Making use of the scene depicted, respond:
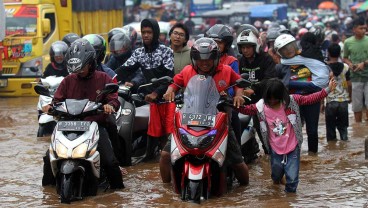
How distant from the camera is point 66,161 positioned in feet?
28.6

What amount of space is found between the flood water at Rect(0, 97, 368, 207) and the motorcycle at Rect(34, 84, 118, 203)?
19 centimetres

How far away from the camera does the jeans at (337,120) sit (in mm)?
13141

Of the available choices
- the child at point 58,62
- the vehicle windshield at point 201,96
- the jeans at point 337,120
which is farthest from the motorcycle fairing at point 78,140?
the child at point 58,62

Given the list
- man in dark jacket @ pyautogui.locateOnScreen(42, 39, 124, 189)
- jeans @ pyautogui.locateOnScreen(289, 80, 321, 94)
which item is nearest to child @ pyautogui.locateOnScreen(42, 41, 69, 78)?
jeans @ pyautogui.locateOnScreen(289, 80, 321, 94)

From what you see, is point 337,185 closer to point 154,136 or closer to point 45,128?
point 154,136

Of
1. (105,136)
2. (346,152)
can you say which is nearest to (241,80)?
(105,136)

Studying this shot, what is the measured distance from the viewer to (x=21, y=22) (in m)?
21.9

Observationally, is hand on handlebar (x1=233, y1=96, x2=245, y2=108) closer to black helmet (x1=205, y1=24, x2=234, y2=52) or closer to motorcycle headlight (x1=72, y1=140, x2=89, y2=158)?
motorcycle headlight (x1=72, y1=140, x2=89, y2=158)

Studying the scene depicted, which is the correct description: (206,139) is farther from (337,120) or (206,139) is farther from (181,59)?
(337,120)

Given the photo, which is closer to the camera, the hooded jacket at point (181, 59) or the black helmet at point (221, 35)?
the black helmet at point (221, 35)

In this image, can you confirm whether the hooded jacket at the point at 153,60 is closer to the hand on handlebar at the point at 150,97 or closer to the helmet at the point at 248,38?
the helmet at the point at 248,38

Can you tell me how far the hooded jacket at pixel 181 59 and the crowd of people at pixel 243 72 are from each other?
1 cm

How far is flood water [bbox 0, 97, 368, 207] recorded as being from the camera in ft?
28.9

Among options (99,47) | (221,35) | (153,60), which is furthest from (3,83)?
(221,35)
